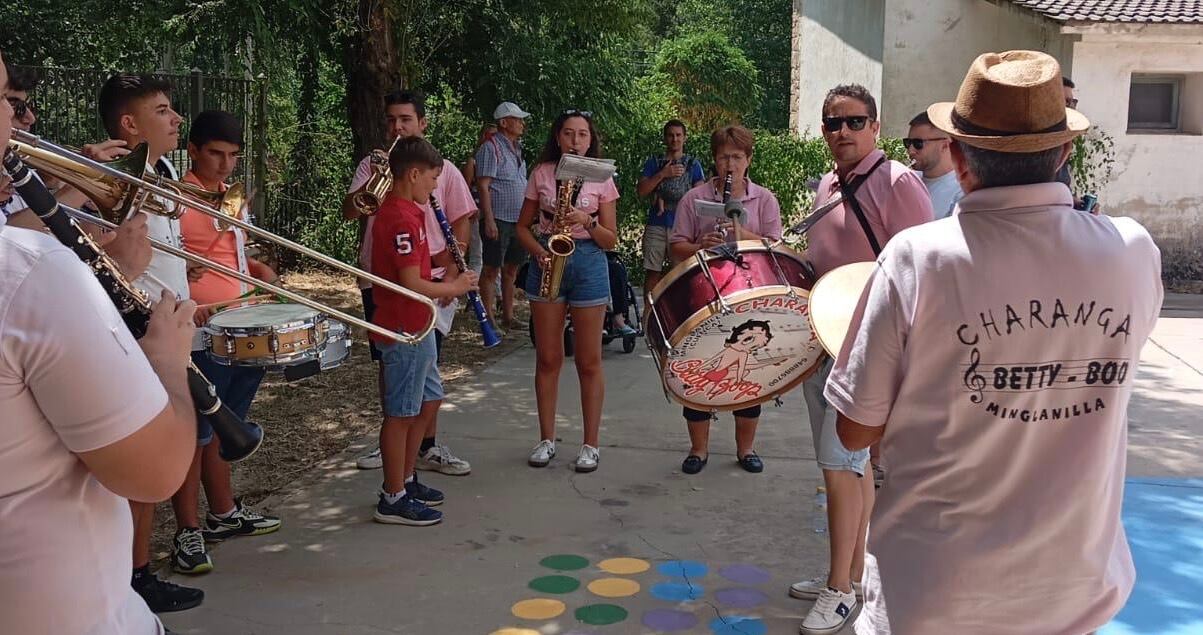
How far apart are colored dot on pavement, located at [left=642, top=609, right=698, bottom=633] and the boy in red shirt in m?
1.29

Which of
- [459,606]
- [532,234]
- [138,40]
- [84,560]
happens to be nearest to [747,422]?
[532,234]

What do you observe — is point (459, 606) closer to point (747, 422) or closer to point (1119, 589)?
point (747, 422)

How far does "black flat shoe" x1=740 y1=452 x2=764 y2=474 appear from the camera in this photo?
554cm

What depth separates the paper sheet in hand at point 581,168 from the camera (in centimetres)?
529

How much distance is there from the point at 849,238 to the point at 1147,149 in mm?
11209

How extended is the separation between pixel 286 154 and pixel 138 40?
9.58 ft

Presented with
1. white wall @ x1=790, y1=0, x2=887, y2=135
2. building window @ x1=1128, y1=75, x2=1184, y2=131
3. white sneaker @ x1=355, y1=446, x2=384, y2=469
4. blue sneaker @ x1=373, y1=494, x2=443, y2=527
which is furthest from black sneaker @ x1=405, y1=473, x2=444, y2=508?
white wall @ x1=790, y1=0, x2=887, y2=135

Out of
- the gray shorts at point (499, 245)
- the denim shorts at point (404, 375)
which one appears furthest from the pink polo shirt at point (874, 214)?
the gray shorts at point (499, 245)

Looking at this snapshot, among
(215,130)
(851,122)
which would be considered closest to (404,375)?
(215,130)

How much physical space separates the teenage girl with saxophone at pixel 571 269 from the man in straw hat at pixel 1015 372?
10.5 feet

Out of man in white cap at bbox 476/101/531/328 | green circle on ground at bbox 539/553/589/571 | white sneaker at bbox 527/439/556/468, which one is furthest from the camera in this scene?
man in white cap at bbox 476/101/531/328

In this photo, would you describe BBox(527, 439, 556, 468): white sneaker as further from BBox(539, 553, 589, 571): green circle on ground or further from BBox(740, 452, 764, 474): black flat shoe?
BBox(539, 553, 589, 571): green circle on ground

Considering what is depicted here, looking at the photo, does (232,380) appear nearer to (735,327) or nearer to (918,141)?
(735,327)

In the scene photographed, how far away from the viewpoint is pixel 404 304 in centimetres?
455
